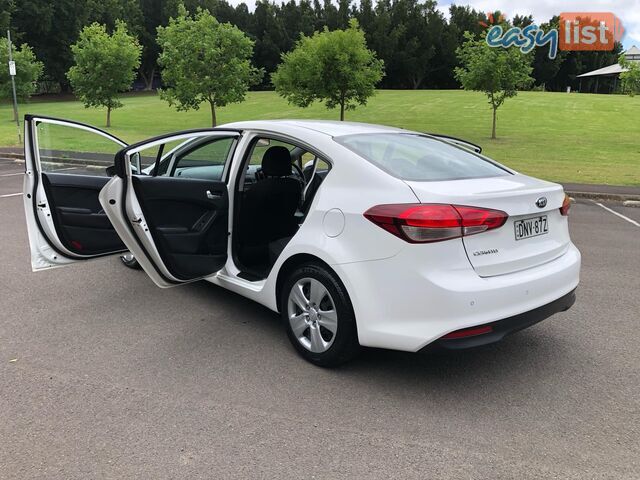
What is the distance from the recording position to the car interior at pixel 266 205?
168 inches

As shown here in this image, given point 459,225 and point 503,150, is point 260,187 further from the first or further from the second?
point 503,150

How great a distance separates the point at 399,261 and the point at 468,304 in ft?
1.41

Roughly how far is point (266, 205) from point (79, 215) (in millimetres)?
1556

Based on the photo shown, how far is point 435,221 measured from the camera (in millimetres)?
2900

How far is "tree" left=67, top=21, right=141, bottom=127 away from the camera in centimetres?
2777

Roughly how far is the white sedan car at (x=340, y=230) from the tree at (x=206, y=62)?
54.2 ft

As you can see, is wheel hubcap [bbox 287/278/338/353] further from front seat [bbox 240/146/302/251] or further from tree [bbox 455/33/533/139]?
tree [bbox 455/33/533/139]

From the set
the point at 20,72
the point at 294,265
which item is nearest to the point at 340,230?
the point at 294,265

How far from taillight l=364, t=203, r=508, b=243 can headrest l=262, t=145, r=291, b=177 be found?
5.40 feet

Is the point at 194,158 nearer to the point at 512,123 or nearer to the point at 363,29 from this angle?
the point at 512,123

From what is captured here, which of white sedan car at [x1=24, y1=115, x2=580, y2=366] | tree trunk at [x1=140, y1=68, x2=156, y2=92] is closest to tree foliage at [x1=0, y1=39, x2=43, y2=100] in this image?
white sedan car at [x1=24, y1=115, x2=580, y2=366]

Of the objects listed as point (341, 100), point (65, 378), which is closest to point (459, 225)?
point (65, 378)

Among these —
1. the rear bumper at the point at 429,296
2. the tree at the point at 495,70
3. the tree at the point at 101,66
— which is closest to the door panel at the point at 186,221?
the rear bumper at the point at 429,296

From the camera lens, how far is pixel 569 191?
11.8m
